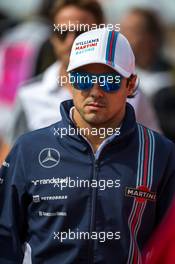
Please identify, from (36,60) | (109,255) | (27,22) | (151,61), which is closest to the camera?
(109,255)

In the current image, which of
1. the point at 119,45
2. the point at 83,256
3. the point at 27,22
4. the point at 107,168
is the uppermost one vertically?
the point at 27,22

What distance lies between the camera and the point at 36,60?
599 cm

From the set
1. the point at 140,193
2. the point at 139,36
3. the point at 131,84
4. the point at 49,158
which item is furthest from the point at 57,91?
the point at 140,193

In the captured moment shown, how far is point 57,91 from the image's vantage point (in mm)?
4766

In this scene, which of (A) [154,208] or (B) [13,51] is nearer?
(A) [154,208]

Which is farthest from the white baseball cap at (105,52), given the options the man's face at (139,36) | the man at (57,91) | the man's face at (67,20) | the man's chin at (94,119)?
the man's face at (139,36)

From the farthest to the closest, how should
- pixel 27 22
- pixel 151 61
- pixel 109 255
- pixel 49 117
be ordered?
1. pixel 27 22
2. pixel 151 61
3. pixel 49 117
4. pixel 109 255

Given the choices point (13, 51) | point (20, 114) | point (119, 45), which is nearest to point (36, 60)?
point (13, 51)

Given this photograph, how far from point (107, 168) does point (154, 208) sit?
197 millimetres

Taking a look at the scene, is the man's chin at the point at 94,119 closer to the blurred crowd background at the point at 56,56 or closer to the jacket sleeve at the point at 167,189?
the jacket sleeve at the point at 167,189

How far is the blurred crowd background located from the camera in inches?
183

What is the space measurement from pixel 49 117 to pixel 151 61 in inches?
39.4

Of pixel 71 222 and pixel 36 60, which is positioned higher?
pixel 36 60

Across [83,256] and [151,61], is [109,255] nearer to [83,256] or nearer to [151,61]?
[83,256]
